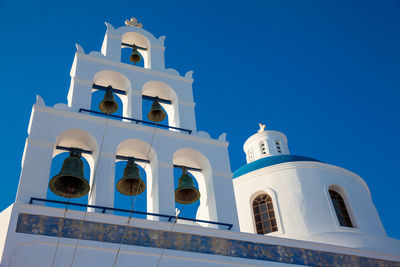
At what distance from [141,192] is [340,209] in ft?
22.9

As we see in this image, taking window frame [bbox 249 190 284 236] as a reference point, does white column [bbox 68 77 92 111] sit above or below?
above

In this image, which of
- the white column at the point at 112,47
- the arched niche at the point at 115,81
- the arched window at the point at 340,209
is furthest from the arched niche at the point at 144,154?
the arched window at the point at 340,209

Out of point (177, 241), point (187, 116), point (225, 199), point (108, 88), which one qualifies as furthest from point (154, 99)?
point (177, 241)

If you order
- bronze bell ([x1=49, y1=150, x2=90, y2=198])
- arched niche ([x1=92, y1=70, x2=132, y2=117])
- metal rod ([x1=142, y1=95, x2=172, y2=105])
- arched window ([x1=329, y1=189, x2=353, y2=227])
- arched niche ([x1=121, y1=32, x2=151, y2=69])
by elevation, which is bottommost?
bronze bell ([x1=49, y1=150, x2=90, y2=198])

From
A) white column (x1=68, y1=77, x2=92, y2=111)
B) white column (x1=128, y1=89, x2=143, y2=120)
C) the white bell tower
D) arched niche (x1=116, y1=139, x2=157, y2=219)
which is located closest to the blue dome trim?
the white bell tower

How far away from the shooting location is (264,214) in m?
14.1

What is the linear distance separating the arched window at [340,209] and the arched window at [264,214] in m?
1.68

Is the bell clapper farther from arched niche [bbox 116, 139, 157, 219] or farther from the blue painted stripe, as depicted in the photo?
the blue painted stripe

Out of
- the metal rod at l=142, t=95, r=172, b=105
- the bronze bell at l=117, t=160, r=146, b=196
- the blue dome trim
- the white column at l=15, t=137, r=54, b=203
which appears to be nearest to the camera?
the white column at l=15, t=137, r=54, b=203

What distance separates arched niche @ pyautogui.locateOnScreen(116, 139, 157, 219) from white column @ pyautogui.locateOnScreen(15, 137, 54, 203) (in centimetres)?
138

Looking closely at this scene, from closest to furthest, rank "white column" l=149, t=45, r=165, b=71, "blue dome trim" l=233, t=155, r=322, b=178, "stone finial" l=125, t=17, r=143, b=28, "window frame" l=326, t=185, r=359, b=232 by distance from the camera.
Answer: "white column" l=149, t=45, r=165, b=71
"stone finial" l=125, t=17, r=143, b=28
"window frame" l=326, t=185, r=359, b=232
"blue dome trim" l=233, t=155, r=322, b=178

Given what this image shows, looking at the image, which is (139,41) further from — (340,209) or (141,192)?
(340,209)

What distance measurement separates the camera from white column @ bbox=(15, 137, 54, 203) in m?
8.38

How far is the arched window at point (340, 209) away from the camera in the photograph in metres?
13.7
